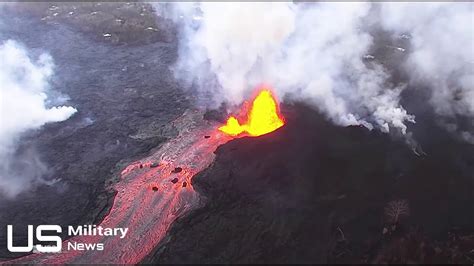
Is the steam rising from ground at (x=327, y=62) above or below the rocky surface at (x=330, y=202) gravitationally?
above

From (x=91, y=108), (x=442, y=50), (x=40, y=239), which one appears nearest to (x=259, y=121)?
(x=91, y=108)

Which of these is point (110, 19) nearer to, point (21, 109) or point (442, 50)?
point (21, 109)

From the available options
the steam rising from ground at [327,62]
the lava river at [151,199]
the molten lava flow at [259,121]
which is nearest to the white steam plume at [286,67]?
the steam rising from ground at [327,62]

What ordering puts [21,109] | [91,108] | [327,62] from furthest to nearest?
1. [327,62]
2. [91,108]
3. [21,109]

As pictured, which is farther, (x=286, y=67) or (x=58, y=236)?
(x=286, y=67)

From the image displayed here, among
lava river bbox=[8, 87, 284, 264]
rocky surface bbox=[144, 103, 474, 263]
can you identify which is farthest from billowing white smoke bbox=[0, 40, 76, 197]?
rocky surface bbox=[144, 103, 474, 263]

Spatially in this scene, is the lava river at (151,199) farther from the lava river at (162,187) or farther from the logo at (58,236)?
the logo at (58,236)
